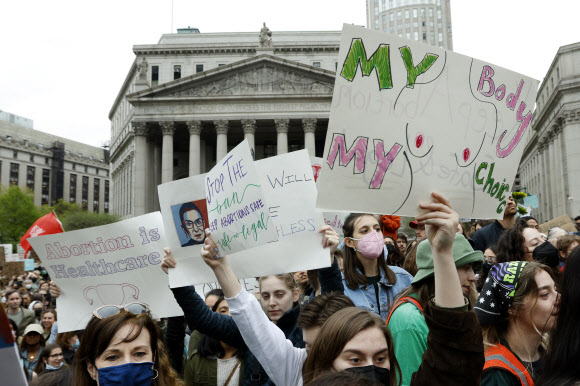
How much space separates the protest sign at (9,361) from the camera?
1.23 meters

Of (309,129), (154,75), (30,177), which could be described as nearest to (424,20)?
(154,75)

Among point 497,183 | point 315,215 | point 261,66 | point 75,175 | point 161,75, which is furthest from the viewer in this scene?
Result: point 75,175

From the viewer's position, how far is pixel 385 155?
270 cm

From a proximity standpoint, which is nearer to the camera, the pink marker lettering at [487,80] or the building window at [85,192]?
the pink marker lettering at [487,80]

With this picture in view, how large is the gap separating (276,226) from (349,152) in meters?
1.75

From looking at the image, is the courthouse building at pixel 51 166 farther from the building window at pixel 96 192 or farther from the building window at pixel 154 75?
the building window at pixel 154 75

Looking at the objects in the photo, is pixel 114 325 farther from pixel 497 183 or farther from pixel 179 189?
pixel 497 183

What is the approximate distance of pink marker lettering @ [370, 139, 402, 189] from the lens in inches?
106

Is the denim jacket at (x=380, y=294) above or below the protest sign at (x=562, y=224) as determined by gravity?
below

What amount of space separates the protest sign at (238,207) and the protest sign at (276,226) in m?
0.42

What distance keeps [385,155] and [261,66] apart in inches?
1867

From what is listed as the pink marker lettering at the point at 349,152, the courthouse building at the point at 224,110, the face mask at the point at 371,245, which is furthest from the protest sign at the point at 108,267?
the courthouse building at the point at 224,110

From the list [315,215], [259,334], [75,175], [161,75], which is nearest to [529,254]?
[315,215]

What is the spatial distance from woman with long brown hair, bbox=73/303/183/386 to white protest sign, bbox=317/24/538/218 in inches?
55.0
